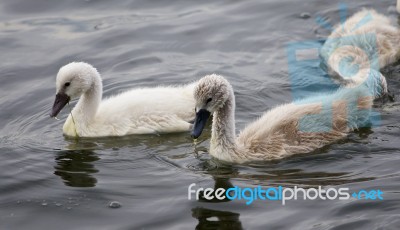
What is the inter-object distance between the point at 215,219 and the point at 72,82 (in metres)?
2.84

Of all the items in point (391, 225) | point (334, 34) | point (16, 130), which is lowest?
point (391, 225)

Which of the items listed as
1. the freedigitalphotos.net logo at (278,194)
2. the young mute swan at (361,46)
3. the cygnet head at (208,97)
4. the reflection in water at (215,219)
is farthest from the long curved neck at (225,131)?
the young mute swan at (361,46)

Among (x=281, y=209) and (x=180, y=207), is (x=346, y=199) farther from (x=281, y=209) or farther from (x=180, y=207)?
(x=180, y=207)

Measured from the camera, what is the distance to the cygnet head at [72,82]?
29.9 ft

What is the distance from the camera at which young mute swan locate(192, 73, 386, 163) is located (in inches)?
321

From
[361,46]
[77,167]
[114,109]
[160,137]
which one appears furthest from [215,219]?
[361,46]

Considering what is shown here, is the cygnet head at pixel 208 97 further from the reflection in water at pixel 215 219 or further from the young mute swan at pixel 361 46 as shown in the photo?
the young mute swan at pixel 361 46

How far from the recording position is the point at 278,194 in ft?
24.7

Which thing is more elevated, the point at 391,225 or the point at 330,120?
the point at 330,120

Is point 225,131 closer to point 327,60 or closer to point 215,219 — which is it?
point 215,219

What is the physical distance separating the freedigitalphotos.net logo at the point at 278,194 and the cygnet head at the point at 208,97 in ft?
2.20

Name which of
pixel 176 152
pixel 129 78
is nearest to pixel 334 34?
pixel 129 78

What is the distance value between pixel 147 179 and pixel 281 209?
58.4 inches

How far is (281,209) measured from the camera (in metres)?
7.28
